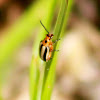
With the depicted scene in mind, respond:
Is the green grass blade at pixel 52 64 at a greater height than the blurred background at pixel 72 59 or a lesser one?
lesser

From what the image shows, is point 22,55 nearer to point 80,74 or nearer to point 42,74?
point 80,74

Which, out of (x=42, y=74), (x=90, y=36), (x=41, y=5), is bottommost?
(x=42, y=74)

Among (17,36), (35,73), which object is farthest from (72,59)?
(35,73)

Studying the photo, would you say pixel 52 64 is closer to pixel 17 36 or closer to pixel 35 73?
pixel 35 73

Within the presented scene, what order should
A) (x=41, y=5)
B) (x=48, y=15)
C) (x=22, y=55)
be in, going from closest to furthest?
1. (x=48, y=15)
2. (x=41, y=5)
3. (x=22, y=55)

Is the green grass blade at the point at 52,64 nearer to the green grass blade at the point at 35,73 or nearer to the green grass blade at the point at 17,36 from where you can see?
the green grass blade at the point at 35,73

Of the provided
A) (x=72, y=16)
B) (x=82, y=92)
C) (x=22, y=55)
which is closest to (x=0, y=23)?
(x=22, y=55)

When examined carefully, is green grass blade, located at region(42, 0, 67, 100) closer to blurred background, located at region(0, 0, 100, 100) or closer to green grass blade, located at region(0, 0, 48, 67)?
green grass blade, located at region(0, 0, 48, 67)

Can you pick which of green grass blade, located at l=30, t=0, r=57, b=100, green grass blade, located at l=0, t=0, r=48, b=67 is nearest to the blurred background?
green grass blade, located at l=0, t=0, r=48, b=67

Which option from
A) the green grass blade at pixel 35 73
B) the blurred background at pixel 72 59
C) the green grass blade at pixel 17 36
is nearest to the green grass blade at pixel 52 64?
the green grass blade at pixel 35 73
